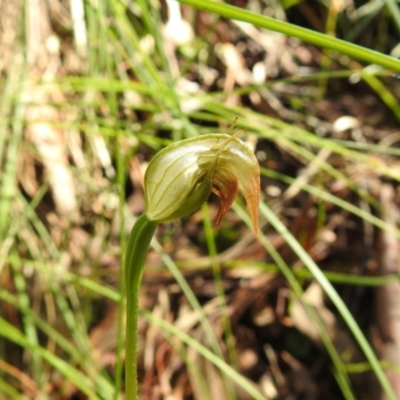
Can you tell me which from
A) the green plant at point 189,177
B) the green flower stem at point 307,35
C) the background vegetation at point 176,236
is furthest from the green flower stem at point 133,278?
the background vegetation at point 176,236

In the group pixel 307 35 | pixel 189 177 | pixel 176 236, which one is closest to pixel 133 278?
pixel 189 177

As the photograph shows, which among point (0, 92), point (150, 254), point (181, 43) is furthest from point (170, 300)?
point (181, 43)

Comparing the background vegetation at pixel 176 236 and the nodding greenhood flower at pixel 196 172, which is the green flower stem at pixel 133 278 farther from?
the background vegetation at pixel 176 236

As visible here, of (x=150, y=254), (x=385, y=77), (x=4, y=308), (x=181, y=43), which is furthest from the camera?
(x=385, y=77)

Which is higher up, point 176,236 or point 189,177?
point 189,177

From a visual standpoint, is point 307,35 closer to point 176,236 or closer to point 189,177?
point 189,177

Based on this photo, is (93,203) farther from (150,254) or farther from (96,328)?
(96,328)

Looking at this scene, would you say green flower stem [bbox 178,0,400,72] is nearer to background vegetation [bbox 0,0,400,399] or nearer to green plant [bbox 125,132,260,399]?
green plant [bbox 125,132,260,399]
